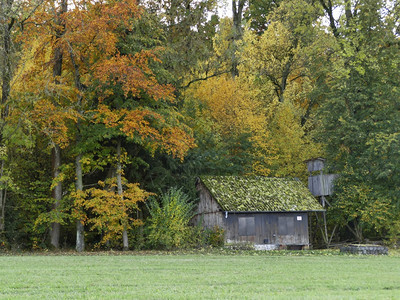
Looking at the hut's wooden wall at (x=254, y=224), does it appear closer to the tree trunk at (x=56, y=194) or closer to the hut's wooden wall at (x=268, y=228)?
the hut's wooden wall at (x=268, y=228)

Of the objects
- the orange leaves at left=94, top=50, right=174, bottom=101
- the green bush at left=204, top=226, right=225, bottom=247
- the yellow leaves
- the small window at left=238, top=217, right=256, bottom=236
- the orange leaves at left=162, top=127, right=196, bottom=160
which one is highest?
the orange leaves at left=94, top=50, right=174, bottom=101

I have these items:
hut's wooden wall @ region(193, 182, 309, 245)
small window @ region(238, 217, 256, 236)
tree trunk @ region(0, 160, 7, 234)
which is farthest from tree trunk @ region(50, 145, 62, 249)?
small window @ region(238, 217, 256, 236)

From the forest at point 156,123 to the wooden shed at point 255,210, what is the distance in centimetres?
139

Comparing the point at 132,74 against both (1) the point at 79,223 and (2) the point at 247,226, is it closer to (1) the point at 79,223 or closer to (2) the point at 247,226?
(1) the point at 79,223

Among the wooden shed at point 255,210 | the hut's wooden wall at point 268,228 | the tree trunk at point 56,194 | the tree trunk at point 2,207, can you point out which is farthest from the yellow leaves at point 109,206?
the hut's wooden wall at point 268,228

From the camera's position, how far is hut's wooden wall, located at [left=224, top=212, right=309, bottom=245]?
35812 millimetres

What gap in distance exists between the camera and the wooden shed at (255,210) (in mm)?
35812

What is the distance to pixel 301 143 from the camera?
150 feet

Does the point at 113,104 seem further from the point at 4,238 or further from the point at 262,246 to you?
the point at 262,246

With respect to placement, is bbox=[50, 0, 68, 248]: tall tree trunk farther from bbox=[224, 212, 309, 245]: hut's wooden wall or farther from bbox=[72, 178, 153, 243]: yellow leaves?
bbox=[224, 212, 309, 245]: hut's wooden wall

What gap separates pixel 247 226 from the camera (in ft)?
119

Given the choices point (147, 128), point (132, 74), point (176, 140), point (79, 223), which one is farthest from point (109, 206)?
point (132, 74)

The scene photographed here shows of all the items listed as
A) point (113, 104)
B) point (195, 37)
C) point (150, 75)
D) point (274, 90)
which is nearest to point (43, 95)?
point (113, 104)

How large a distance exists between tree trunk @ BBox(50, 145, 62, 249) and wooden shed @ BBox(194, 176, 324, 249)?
8653mm
